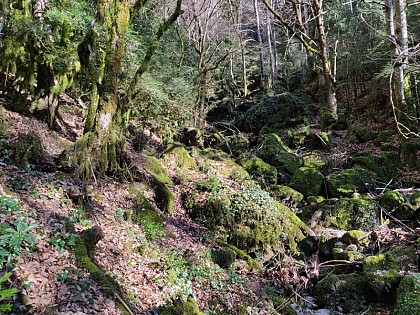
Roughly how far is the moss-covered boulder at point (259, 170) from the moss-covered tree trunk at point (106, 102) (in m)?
5.17

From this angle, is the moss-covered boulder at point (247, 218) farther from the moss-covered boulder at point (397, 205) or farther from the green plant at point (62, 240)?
the green plant at point (62, 240)

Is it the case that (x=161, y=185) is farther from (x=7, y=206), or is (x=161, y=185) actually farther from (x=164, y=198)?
(x=7, y=206)

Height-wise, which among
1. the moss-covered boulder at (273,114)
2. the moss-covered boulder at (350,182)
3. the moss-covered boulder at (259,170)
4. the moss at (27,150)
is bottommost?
the moss-covered boulder at (350,182)

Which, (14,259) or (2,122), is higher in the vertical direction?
(2,122)

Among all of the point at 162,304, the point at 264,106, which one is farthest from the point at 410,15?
the point at 162,304

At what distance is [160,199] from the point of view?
7.74 meters

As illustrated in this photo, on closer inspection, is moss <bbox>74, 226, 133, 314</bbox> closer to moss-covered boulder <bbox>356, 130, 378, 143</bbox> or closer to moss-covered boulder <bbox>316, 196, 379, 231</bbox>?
moss-covered boulder <bbox>316, 196, 379, 231</bbox>

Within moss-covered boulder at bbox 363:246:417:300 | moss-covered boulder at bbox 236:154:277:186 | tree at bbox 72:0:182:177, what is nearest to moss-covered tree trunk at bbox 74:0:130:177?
tree at bbox 72:0:182:177

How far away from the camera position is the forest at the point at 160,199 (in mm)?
4277

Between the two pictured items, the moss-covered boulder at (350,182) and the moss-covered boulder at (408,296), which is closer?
the moss-covered boulder at (408,296)

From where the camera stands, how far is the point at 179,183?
8.84 meters

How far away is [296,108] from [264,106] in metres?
2.05

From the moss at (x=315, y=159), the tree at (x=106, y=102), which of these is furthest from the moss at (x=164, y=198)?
the moss at (x=315, y=159)

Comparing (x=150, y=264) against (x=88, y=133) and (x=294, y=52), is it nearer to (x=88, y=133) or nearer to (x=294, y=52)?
(x=88, y=133)
